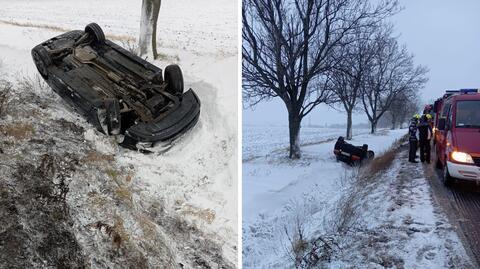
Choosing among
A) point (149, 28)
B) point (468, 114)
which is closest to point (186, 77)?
point (149, 28)

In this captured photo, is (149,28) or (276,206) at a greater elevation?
(149,28)

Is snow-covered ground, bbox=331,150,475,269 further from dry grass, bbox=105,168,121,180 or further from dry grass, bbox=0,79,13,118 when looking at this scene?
dry grass, bbox=0,79,13,118

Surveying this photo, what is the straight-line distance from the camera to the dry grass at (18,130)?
9.23 feet

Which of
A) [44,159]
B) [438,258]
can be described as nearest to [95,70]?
[44,159]

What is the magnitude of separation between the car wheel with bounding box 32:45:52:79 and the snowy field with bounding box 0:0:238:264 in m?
0.09

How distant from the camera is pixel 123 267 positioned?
230 centimetres

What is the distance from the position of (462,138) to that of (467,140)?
3.8 inches

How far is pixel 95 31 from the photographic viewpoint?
354cm

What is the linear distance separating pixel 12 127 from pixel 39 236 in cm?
108

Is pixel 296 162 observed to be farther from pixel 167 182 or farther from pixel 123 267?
pixel 123 267

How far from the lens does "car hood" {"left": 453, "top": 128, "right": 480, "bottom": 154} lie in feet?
13.6

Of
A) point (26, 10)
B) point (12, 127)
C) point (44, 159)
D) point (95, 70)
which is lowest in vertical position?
point (44, 159)

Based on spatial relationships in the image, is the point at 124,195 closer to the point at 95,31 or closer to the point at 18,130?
the point at 18,130

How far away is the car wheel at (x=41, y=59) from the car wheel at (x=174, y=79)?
978mm
